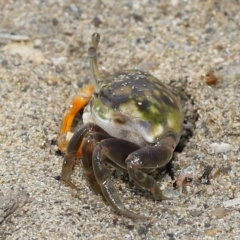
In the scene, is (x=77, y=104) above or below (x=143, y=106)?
below

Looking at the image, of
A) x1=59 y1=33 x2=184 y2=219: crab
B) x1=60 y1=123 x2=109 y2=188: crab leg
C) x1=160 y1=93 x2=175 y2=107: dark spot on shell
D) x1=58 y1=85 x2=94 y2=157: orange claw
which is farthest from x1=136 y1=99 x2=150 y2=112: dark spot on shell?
x1=58 y1=85 x2=94 y2=157: orange claw

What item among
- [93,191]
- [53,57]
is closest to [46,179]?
[93,191]

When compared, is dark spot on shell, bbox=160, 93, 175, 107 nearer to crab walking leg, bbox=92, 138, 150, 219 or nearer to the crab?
the crab

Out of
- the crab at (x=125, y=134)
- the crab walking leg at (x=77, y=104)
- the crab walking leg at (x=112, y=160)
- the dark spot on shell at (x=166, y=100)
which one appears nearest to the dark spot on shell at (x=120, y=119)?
the crab at (x=125, y=134)

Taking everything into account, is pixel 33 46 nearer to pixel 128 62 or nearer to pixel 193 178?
pixel 128 62

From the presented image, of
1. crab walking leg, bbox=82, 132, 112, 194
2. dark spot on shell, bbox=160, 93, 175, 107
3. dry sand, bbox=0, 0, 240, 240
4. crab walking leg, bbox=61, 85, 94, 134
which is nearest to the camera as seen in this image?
dry sand, bbox=0, 0, 240, 240

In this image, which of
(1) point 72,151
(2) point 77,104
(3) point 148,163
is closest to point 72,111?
(2) point 77,104

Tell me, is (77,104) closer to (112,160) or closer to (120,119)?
(120,119)
